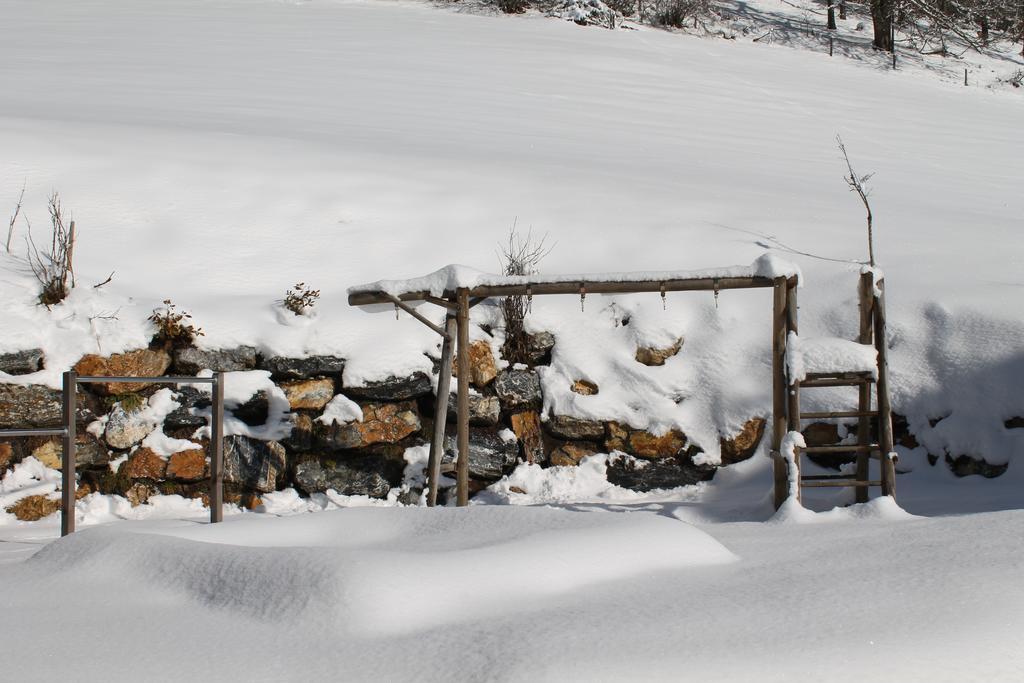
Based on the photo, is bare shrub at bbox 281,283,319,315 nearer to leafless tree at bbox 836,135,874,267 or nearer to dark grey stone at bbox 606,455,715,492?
dark grey stone at bbox 606,455,715,492

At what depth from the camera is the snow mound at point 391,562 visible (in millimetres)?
3070

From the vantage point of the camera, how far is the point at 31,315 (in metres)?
7.40

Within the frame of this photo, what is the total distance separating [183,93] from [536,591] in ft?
36.4

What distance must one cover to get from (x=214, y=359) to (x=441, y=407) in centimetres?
202

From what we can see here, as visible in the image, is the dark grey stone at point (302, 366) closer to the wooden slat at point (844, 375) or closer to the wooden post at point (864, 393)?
the wooden slat at point (844, 375)

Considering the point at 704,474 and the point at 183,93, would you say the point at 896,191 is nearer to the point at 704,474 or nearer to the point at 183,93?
the point at 704,474

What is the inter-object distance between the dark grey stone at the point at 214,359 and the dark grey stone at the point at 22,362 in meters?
0.98

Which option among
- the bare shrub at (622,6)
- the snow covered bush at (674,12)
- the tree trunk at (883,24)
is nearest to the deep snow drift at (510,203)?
the tree trunk at (883,24)

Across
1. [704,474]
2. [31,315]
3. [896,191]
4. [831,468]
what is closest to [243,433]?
[31,315]

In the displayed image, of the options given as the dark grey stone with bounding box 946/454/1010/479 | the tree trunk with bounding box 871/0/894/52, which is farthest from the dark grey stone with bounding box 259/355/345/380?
the tree trunk with bounding box 871/0/894/52

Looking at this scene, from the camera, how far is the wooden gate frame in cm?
640

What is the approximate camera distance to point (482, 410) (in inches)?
313

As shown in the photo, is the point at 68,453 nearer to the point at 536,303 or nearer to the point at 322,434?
the point at 322,434

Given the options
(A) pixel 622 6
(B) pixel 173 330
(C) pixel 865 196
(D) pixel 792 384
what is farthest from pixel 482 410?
(A) pixel 622 6
